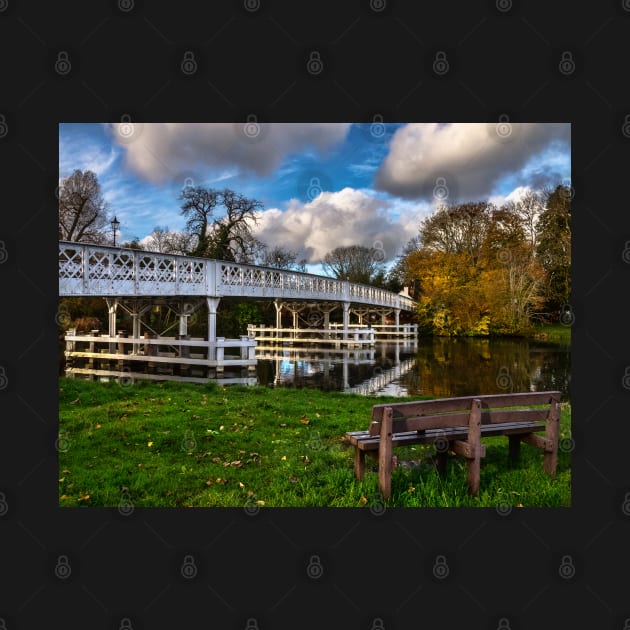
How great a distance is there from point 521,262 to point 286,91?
24.1 metres

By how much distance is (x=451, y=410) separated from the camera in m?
4.13

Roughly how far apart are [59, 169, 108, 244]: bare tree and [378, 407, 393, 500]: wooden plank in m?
16.0

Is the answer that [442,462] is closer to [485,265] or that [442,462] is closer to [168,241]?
[168,241]

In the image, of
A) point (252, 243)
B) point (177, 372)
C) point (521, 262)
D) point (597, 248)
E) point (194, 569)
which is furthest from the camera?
point (252, 243)

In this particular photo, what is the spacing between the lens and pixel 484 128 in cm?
526

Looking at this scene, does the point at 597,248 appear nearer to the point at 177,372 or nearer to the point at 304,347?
the point at 177,372

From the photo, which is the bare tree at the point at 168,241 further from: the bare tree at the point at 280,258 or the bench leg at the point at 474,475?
the bench leg at the point at 474,475

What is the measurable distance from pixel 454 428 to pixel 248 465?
2260 mm

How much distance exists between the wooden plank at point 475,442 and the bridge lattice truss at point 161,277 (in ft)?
37.4

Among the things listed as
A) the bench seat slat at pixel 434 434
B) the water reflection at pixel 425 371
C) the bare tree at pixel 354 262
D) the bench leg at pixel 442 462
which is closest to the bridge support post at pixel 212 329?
the water reflection at pixel 425 371

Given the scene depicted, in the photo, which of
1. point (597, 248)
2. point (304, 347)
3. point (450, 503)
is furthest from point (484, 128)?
point (304, 347)

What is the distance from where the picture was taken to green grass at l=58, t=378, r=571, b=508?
13.2 ft

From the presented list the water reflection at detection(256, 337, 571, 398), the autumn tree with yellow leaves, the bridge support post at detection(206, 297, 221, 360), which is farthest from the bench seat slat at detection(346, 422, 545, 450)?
the autumn tree with yellow leaves

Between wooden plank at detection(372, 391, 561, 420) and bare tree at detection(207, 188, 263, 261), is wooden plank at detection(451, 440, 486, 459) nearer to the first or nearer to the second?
wooden plank at detection(372, 391, 561, 420)
